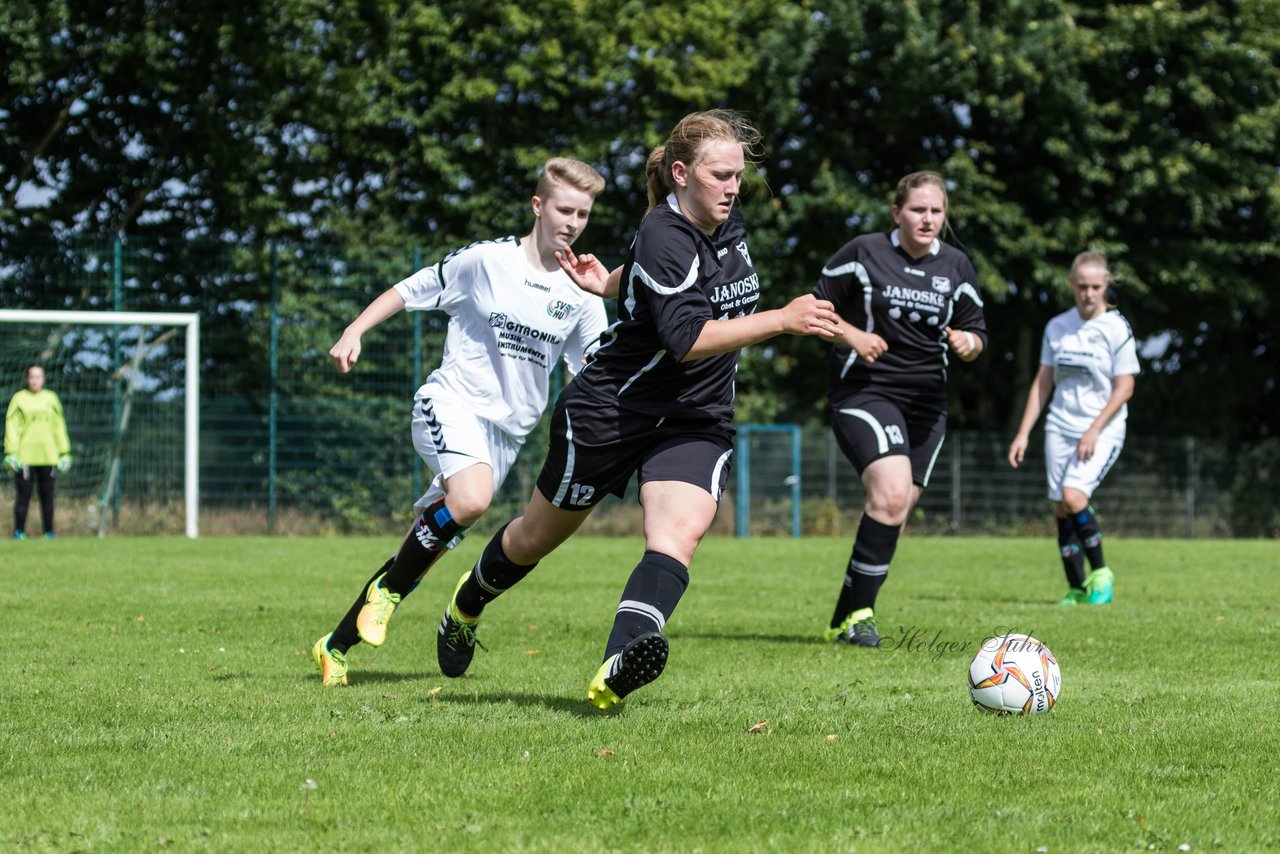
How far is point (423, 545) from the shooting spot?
5.98 metres

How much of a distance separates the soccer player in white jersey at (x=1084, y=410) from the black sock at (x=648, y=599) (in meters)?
5.75

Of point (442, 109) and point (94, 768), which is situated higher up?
point (442, 109)

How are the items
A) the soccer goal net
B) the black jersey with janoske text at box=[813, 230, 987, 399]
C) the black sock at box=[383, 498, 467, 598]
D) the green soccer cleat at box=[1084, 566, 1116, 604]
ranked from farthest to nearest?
1. the soccer goal net
2. the green soccer cleat at box=[1084, 566, 1116, 604]
3. the black jersey with janoske text at box=[813, 230, 987, 399]
4. the black sock at box=[383, 498, 467, 598]

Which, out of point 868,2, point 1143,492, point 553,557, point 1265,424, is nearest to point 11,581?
point 553,557

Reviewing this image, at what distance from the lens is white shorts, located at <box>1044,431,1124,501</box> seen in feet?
34.1

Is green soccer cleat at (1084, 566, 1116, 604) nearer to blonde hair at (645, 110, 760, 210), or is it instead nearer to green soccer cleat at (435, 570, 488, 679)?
green soccer cleat at (435, 570, 488, 679)

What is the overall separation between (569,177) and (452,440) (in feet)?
3.93

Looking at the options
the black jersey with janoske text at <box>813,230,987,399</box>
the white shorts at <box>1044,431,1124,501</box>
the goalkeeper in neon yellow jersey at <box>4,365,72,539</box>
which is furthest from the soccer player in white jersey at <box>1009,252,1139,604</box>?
the goalkeeper in neon yellow jersey at <box>4,365,72,539</box>

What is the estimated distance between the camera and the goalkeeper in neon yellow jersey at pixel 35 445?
17203 millimetres

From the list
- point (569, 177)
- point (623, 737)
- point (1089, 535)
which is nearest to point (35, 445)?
point (1089, 535)

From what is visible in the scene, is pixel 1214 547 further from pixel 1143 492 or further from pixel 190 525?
pixel 190 525

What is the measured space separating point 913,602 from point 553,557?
571cm

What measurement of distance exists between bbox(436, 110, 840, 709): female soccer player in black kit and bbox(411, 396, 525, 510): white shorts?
2.95ft

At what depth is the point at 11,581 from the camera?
34.2 feet
